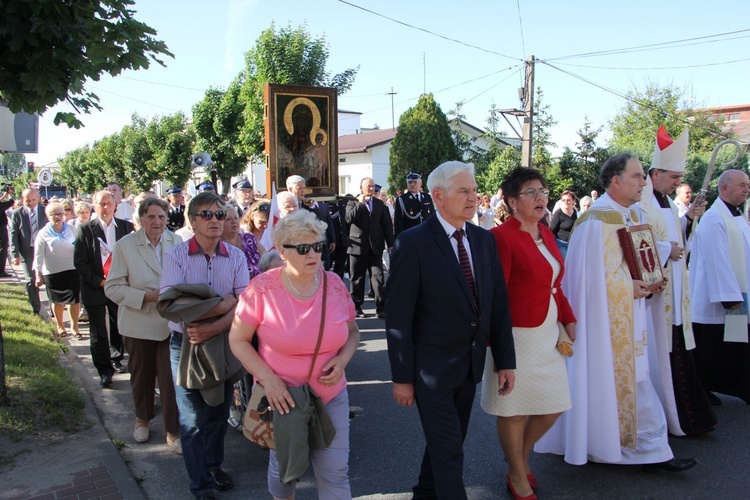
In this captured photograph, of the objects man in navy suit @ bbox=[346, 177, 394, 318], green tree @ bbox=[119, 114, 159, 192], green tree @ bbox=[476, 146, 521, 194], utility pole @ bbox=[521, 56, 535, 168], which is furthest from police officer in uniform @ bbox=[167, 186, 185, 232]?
green tree @ bbox=[119, 114, 159, 192]

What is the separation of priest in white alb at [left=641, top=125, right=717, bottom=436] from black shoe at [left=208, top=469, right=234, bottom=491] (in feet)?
10.4

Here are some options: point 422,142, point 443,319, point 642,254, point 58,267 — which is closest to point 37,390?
point 58,267

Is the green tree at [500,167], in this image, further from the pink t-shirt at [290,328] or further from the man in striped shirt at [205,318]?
the pink t-shirt at [290,328]

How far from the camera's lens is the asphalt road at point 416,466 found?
13.0 feet

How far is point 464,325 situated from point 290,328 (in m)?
0.90

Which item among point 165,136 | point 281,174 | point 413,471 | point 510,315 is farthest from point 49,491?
point 165,136

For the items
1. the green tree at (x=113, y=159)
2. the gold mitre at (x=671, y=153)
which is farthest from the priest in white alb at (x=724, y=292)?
the green tree at (x=113, y=159)

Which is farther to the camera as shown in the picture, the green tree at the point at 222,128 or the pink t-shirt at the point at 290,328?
the green tree at the point at 222,128

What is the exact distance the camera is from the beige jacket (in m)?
4.62

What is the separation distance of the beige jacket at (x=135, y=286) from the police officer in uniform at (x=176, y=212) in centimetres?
416

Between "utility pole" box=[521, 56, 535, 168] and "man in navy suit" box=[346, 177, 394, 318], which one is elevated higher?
"utility pole" box=[521, 56, 535, 168]

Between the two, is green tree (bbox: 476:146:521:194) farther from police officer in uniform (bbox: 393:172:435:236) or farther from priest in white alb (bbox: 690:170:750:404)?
priest in white alb (bbox: 690:170:750:404)

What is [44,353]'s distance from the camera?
A: 6.83 m

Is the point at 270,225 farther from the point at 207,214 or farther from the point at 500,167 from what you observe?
the point at 500,167
